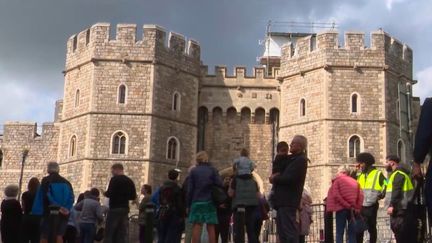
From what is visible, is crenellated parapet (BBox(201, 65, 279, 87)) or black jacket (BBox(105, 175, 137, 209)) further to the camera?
crenellated parapet (BBox(201, 65, 279, 87))

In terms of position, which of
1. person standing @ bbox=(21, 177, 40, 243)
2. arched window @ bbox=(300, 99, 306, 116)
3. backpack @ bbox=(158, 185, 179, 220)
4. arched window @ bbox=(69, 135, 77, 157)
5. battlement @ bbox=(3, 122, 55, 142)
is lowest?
person standing @ bbox=(21, 177, 40, 243)

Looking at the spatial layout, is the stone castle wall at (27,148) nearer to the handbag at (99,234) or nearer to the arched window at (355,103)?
the arched window at (355,103)

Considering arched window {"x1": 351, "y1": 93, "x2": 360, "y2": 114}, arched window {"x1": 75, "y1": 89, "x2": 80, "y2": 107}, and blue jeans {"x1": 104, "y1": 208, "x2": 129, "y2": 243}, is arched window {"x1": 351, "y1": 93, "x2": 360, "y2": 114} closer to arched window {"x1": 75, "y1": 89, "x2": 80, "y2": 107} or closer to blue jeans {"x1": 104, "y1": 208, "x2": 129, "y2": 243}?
arched window {"x1": 75, "y1": 89, "x2": 80, "y2": 107}

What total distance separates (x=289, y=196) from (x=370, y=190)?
2.61 metres

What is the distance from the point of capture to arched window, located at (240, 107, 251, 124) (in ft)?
91.5

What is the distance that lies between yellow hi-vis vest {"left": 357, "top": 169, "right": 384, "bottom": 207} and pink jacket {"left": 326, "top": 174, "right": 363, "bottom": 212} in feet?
1.08

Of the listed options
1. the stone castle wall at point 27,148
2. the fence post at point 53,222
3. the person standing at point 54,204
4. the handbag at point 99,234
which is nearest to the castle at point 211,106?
the stone castle wall at point 27,148

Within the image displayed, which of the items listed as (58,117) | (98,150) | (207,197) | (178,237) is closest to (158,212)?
(178,237)

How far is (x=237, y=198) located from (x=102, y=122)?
52.2ft

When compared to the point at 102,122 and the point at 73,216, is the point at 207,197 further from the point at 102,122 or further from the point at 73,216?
the point at 102,122

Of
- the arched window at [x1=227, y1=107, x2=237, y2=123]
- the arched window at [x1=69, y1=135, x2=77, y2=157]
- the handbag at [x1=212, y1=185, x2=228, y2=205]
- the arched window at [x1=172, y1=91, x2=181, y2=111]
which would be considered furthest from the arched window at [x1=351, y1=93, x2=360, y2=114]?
the handbag at [x1=212, y1=185, x2=228, y2=205]

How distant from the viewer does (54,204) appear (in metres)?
9.67

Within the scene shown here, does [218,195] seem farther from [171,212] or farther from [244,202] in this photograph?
[171,212]

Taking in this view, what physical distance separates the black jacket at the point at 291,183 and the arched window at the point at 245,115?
19.7m
